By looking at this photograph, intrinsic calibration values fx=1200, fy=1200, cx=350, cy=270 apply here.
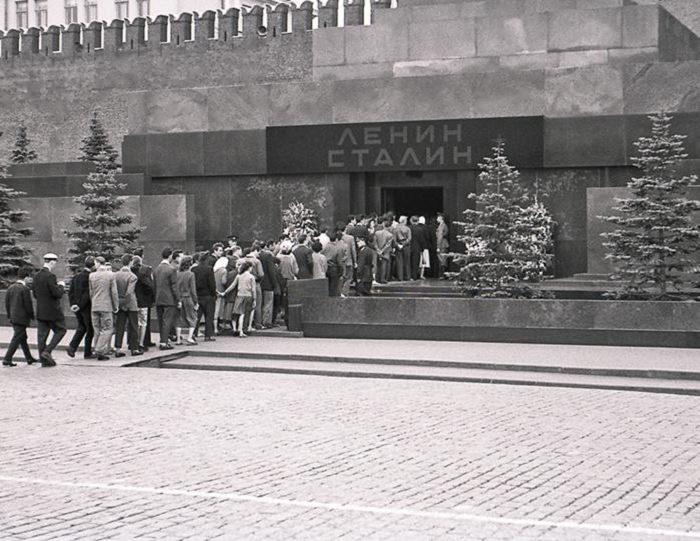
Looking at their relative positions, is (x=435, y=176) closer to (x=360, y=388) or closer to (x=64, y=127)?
A: (x=360, y=388)


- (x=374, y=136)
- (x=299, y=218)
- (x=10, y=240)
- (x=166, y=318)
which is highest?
(x=374, y=136)

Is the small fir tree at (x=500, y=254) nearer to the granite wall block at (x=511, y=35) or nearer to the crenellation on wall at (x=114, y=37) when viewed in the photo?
the granite wall block at (x=511, y=35)

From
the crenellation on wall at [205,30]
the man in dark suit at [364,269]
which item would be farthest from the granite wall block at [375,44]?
the crenellation on wall at [205,30]

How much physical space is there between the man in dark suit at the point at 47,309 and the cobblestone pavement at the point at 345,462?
1.88 meters

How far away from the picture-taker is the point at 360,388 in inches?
500

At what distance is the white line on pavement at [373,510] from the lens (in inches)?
248

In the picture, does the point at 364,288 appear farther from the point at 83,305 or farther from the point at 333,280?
the point at 83,305

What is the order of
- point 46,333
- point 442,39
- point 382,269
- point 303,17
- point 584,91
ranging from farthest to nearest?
point 303,17, point 442,39, point 584,91, point 382,269, point 46,333

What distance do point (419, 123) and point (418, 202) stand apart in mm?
3937

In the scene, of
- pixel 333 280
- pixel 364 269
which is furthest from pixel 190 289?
pixel 364 269

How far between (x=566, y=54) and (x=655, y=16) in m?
1.94

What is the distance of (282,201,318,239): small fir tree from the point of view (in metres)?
25.0

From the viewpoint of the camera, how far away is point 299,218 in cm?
2509

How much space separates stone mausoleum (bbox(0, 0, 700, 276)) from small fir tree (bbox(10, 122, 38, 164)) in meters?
6.25
